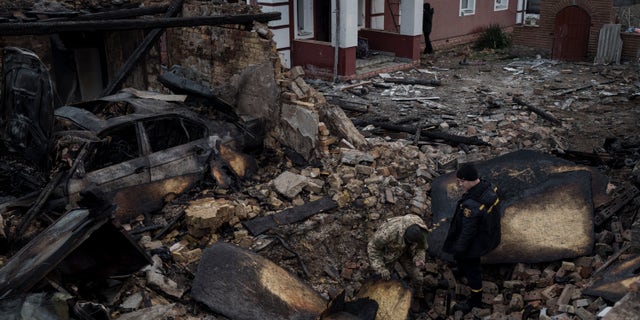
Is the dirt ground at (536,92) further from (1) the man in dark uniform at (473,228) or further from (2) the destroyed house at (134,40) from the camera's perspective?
(1) the man in dark uniform at (473,228)

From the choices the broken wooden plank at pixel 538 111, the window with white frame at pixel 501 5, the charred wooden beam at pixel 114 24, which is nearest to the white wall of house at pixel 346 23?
the broken wooden plank at pixel 538 111

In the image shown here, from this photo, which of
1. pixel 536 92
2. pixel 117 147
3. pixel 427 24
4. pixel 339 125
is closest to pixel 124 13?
pixel 117 147

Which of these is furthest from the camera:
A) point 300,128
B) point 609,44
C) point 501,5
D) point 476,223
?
point 501,5

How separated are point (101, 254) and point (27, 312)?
1.29 m

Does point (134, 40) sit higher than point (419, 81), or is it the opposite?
point (134, 40)

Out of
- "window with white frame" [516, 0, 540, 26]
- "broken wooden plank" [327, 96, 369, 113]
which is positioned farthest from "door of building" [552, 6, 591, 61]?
"broken wooden plank" [327, 96, 369, 113]

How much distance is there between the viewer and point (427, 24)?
19.8m

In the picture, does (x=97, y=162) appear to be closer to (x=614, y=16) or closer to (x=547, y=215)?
(x=547, y=215)

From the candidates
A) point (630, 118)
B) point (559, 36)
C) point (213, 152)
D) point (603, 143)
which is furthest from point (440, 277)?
point (559, 36)

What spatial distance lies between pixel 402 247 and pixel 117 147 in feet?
13.2

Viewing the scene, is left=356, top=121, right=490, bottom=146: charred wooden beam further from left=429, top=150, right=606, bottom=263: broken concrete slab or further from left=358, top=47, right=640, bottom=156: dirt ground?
left=429, top=150, right=606, bottom=263: broken concrete slab

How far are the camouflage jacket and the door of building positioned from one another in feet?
51.3

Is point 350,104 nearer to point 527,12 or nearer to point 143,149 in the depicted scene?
point 143,149

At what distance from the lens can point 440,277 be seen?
21.8ft
